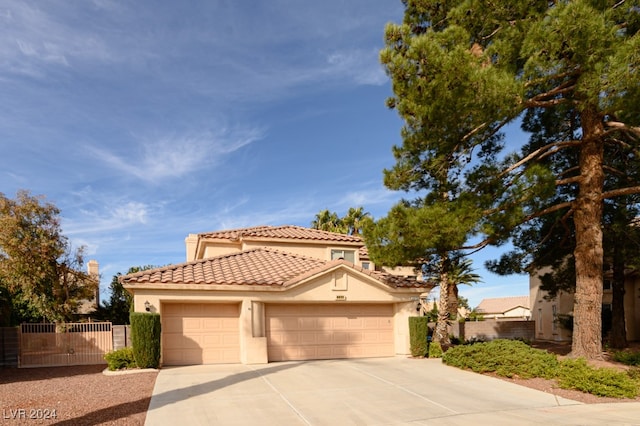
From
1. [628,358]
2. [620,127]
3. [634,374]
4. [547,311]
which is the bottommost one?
[547,311]

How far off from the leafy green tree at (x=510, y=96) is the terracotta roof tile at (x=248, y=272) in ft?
14.6

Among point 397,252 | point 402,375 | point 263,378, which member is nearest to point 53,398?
point 263,378

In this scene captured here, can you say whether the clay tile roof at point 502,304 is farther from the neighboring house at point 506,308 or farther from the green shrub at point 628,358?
the green shrub at point 628,358

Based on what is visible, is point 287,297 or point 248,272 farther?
point 248,272

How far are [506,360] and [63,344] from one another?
17.3m

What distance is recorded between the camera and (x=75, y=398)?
1034 centimetres

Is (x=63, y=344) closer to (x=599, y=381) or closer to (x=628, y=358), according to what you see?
(x=599, y=381)

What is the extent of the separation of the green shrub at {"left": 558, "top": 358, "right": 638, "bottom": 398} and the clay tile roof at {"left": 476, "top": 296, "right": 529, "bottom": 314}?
182 ft

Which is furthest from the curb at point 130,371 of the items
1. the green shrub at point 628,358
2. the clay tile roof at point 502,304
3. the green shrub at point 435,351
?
the clay tile roof at point 502,304

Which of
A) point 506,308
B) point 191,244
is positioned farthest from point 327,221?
point 506,308

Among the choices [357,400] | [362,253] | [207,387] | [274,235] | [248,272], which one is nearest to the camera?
[357,400]

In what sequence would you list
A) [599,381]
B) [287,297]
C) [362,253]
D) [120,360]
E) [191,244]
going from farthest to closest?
[191,244] < [362,253] < [287,297] < [120,360] < [599,381]

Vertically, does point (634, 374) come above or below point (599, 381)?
below

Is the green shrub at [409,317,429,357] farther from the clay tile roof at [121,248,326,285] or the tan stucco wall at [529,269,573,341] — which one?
the tan stucco wall at [529,269,573,341]
